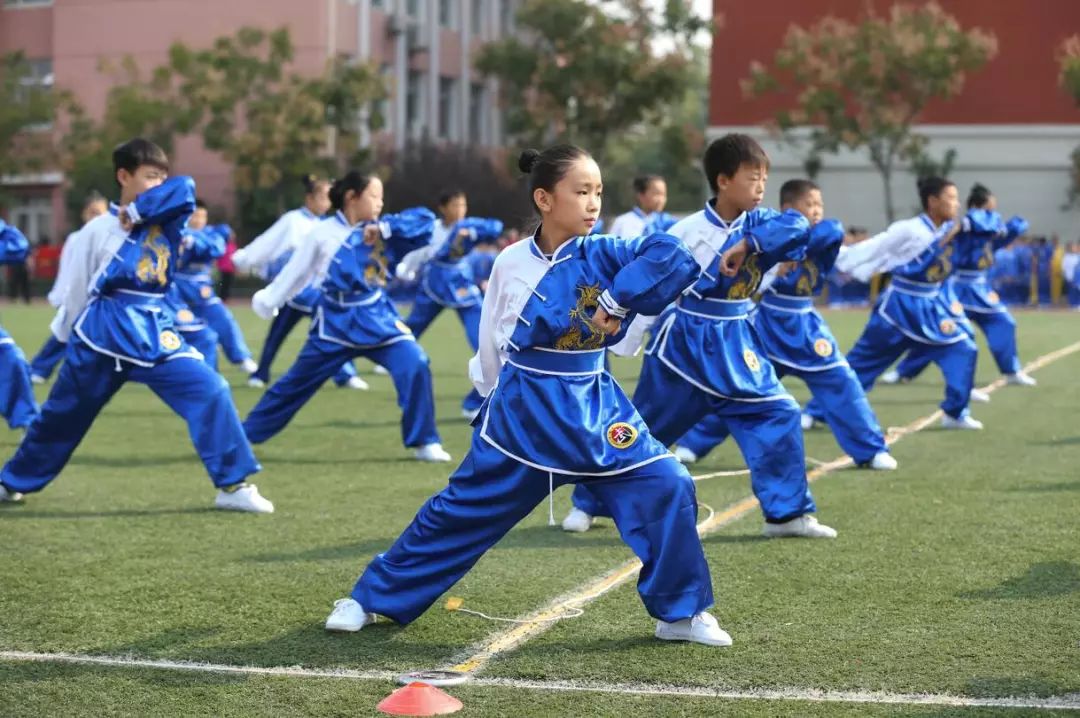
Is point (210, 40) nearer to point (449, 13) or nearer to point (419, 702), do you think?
point (449, 13)

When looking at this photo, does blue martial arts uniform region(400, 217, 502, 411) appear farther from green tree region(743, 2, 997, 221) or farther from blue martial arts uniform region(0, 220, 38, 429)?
green tree region(743, 2, 997, 221)

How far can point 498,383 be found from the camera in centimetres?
559

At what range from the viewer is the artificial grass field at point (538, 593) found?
490 centimetres

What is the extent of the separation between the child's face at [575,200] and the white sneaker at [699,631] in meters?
1.33

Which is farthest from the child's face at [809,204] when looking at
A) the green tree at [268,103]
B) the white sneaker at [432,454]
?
the green tree at [268,103]

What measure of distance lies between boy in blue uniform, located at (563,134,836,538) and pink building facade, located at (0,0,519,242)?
107ft

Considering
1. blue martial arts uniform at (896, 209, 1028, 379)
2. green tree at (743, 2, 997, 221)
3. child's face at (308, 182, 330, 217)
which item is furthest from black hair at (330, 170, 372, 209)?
green tree at (743, 2, 997, 221)

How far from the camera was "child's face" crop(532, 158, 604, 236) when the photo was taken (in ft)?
18.1

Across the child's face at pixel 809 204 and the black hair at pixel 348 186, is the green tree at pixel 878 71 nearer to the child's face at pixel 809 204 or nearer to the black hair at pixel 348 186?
the black hair at pixel 348 186

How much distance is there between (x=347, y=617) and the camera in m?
5.58

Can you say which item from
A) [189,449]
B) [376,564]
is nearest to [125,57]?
[189,449]

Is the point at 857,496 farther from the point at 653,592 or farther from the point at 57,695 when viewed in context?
the point at 57,695

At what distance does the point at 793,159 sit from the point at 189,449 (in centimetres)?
3138

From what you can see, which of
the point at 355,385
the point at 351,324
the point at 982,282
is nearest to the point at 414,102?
the point at 355,385
